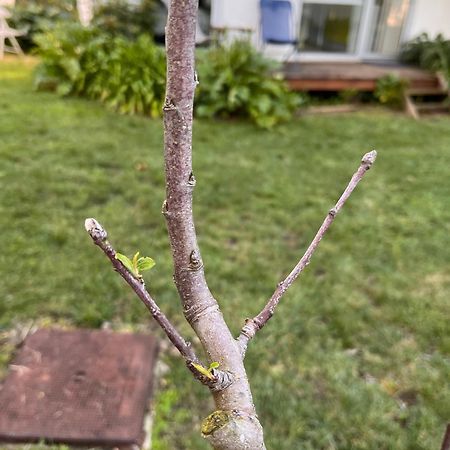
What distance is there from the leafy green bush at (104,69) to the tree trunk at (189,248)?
20.0 feet

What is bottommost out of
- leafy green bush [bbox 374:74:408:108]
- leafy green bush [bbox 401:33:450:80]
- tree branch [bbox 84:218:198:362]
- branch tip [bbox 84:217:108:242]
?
leafy green bush [bbox 374:74:408:108]

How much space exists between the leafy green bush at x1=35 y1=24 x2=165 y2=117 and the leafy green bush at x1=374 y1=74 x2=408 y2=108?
362 cm

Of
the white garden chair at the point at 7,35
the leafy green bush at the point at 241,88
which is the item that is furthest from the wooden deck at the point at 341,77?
the white garden chair at the point at 7,35

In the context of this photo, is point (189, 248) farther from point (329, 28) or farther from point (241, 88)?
point (329, 28)

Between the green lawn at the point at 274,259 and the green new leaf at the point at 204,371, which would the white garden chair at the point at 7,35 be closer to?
the green lawn at the point at 274,259

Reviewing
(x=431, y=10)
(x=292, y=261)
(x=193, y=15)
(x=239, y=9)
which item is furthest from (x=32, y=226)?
(x=431, y=10)

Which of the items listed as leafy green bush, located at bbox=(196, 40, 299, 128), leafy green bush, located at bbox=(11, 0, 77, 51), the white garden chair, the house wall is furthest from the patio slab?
leafy green bush, located at bbox=(11, 0, 77, 51)

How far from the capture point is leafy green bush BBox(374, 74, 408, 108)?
25.7 ft

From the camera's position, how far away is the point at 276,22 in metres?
7.86

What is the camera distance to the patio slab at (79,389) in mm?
2262

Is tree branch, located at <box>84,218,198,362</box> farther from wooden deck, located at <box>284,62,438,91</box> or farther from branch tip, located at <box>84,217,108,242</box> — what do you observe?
wooden deck, located at <box>284,62,438,91</box>

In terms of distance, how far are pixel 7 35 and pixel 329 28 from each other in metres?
6.16

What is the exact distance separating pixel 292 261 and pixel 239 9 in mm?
5752

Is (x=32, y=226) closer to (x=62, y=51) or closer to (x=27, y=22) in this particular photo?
(x=62, y=51)
